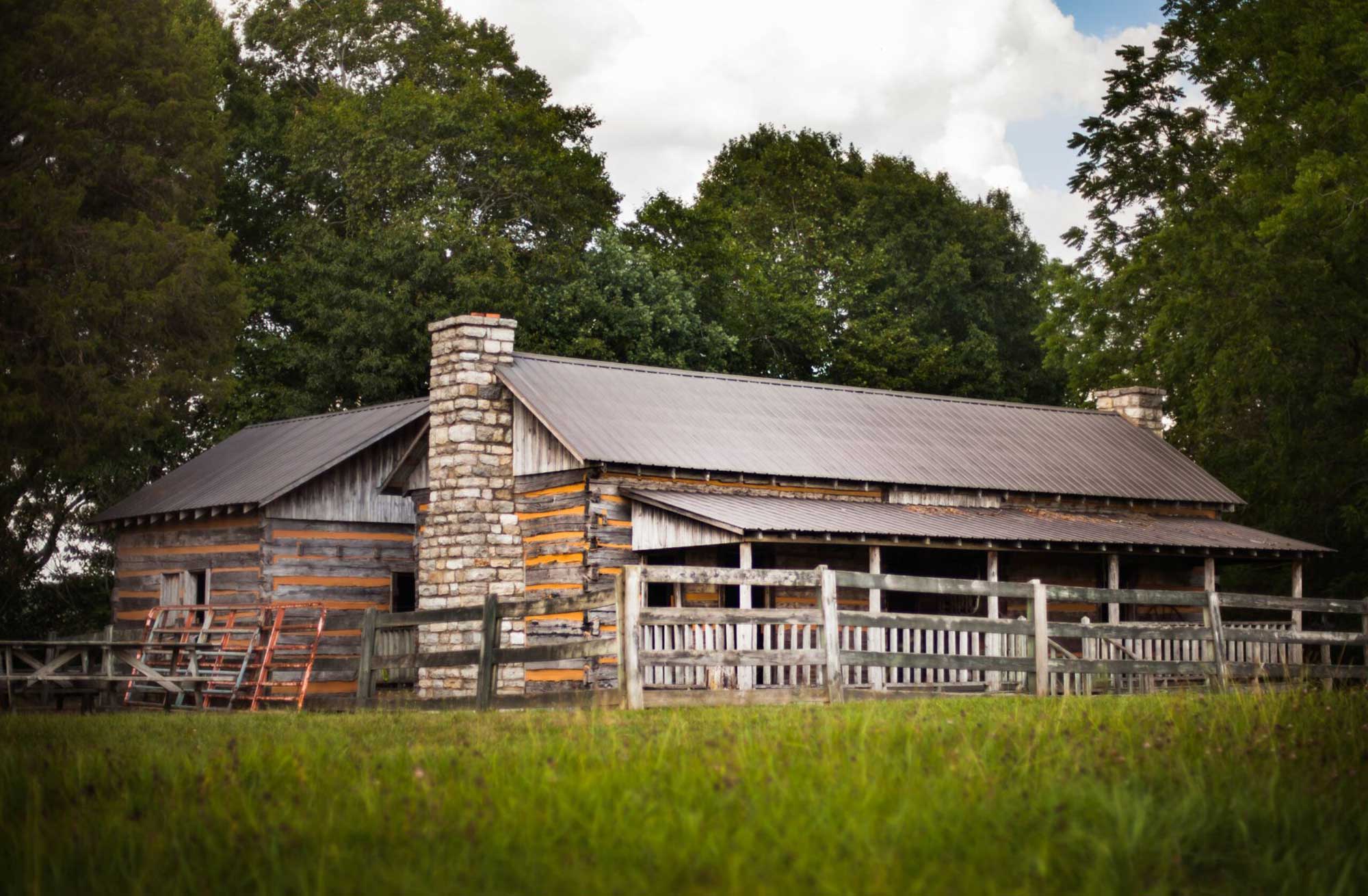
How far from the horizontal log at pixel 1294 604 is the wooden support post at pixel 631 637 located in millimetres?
8846

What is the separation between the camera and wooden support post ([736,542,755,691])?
1652 cm

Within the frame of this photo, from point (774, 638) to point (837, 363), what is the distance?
2438cm

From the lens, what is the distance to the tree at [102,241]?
27875 mm

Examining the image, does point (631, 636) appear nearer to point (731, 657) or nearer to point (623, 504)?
point (731, 657)

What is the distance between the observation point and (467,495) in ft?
84.0

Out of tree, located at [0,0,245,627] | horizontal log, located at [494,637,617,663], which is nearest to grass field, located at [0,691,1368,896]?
horizontal log, located at [494,637,617,663]

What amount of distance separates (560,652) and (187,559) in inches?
687

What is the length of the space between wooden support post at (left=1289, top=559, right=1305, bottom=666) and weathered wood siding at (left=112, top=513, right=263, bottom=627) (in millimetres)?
17587

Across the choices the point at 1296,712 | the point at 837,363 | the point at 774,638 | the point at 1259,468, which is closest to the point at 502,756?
the point at 1296,712

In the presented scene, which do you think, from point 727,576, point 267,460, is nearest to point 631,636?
point 727,576

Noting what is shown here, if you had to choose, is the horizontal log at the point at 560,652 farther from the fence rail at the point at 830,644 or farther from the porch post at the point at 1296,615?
the porch post at the point at 1296,615

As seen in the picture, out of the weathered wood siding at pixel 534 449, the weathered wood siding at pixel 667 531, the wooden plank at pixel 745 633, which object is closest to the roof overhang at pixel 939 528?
the weathered wood siding at pixel 667 531

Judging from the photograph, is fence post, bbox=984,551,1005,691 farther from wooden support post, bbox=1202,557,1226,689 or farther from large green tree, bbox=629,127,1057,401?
large green tree, bbox=629,127,1057,401

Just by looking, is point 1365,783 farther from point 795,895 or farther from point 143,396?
point 143,396
